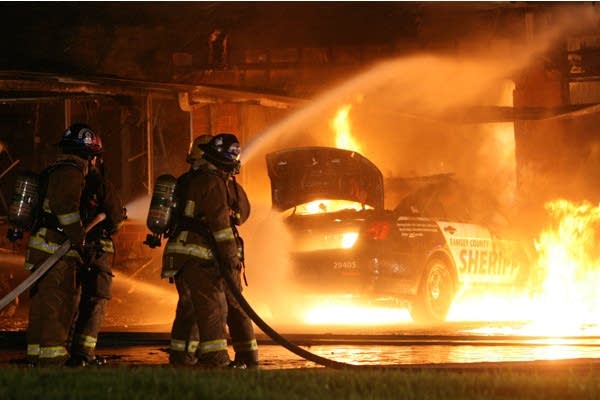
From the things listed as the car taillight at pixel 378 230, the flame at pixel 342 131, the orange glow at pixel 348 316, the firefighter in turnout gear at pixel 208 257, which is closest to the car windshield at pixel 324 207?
the car taillight at pixel 378 230

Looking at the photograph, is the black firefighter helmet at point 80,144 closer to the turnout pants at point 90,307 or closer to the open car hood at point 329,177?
the turnout pants at point 90,307

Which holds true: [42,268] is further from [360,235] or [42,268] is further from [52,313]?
[360,235]

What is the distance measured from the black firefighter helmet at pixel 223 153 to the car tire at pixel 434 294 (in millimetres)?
5696

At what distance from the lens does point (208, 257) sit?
8930 millimetres

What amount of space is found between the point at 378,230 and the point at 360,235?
0.23 metres

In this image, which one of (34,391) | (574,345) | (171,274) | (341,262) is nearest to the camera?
(34,391)

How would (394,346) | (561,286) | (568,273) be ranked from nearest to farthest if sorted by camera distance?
(394,346) → (561,286) → (568,273)

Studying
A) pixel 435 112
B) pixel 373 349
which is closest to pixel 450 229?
pixel 373 349

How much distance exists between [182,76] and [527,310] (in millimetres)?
10490

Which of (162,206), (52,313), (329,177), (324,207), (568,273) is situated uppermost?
(329,177)

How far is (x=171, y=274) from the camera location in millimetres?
9047

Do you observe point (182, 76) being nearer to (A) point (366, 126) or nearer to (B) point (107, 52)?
(B) point (107, 52)

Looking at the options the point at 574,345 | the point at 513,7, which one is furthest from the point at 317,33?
the point at 574,345

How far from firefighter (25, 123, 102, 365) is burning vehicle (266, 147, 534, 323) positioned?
208 inches
